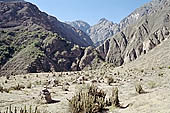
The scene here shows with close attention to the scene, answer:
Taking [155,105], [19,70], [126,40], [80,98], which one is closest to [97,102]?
[80,98]

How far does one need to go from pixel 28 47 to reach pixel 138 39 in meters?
75.4

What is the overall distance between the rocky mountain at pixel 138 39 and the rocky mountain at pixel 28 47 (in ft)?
125

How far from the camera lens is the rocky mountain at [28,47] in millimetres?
63500

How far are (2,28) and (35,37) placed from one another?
53.9 feet

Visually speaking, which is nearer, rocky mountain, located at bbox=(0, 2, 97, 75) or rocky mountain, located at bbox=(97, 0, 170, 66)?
rocky mountain, located at bbox=(0, 2, 97, 75)

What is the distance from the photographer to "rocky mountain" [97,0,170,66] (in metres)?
112

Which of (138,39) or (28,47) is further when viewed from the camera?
(138,39)

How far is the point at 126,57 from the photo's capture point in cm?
12200

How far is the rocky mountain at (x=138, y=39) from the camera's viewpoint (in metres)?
112

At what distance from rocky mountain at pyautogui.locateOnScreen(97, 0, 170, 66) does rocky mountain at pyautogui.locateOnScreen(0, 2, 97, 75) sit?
3822 cm

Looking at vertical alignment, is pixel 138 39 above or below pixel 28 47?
above

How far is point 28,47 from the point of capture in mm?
72438

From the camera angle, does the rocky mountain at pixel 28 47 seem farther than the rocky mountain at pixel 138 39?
No

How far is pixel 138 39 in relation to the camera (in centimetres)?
12525
